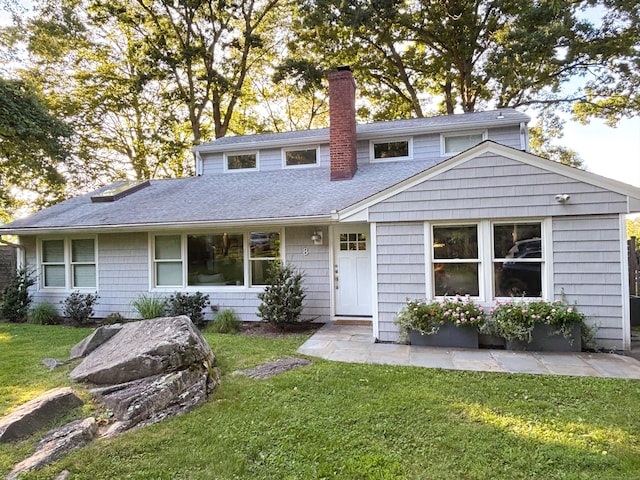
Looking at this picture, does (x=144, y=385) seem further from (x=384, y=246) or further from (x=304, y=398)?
(x=384, y=246)

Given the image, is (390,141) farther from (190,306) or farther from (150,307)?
(150,307)

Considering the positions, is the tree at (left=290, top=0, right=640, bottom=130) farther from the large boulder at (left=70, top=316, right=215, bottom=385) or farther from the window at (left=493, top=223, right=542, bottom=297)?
the large boulder at (left=70, top=316, right=215, bottom=385)

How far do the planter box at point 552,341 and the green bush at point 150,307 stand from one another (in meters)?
7.04

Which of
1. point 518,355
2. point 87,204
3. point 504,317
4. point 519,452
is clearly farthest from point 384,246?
point 87,204

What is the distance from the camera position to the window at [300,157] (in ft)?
35.1

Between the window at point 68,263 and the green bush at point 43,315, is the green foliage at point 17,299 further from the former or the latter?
the window at point 68,263

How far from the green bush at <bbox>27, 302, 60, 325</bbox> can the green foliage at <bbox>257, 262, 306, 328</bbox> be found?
5386 millimetres

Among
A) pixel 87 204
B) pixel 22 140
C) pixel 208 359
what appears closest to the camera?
pixel 208 359

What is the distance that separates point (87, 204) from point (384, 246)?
873 cm

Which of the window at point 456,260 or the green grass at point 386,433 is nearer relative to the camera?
the green grass at point 386,433

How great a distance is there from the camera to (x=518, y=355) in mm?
5305

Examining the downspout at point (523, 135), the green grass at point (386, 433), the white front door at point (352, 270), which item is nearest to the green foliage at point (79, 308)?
the green grass at point (386, 433)

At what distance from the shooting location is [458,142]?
32.3 ft

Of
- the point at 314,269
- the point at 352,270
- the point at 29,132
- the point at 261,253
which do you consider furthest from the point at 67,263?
the point at 352,270
